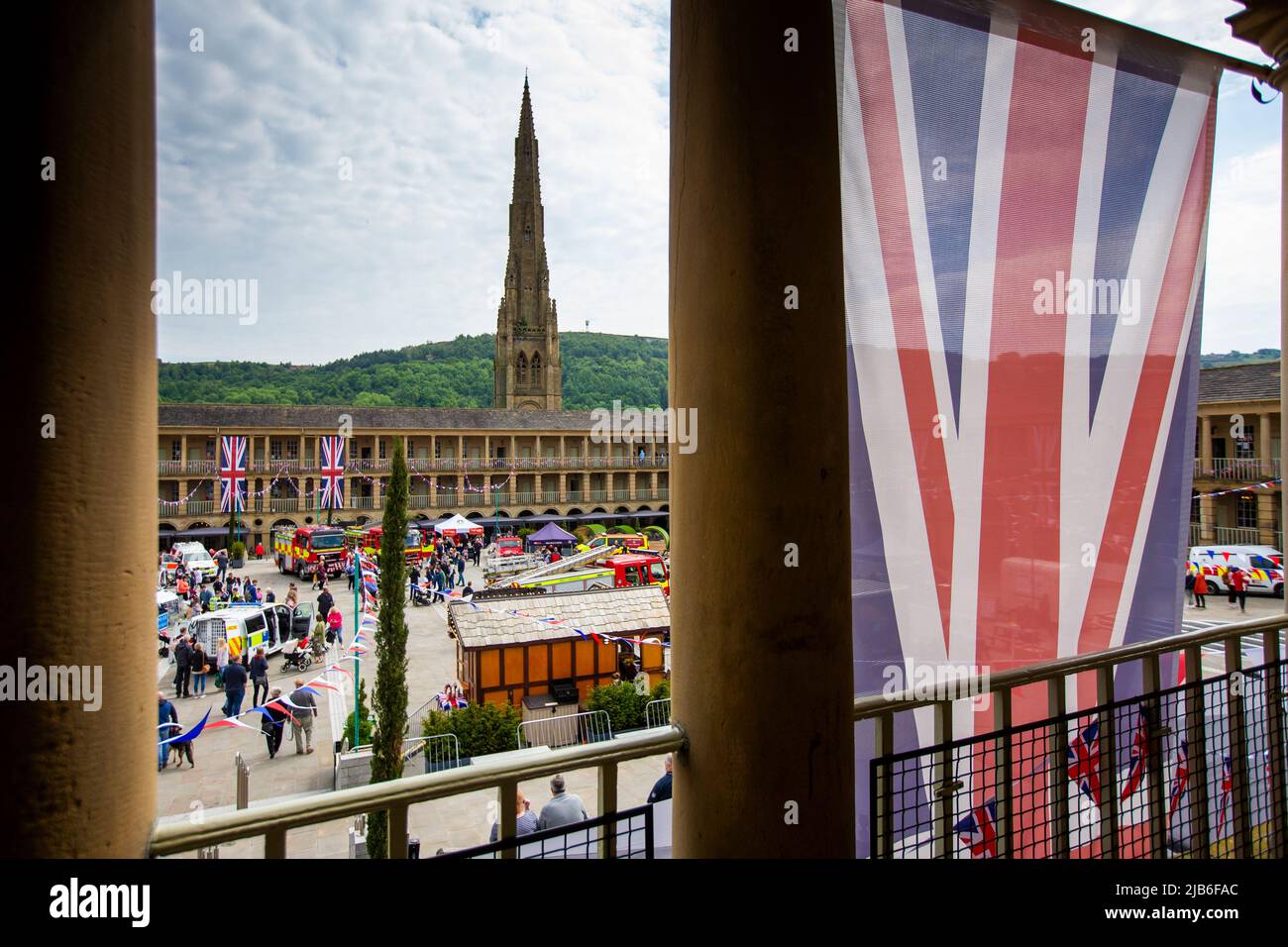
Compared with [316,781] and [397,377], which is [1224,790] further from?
[397,377]

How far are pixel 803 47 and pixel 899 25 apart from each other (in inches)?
36.9

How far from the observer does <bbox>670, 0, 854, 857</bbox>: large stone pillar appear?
122cm

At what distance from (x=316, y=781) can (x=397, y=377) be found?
14.9m

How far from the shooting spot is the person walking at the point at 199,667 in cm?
918

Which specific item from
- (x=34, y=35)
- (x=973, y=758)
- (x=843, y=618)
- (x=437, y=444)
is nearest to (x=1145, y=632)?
(x=973, y=758)

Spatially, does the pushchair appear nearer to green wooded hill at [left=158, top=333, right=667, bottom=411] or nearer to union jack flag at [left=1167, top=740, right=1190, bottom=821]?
green wooded hill at [left=158, top=333, right=667, bottom=411]

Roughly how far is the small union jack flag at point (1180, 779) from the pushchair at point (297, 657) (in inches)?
446

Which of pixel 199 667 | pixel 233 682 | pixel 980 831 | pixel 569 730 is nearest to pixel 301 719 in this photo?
pixel 233 682

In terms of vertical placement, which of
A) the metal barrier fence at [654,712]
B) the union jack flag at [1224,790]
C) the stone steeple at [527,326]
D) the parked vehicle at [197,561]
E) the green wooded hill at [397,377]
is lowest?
the metal barrier fence at [654,712]

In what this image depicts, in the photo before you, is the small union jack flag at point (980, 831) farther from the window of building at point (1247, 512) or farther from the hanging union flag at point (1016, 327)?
the window of building at point (1247, 512)

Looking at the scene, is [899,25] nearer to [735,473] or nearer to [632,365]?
[735,473]

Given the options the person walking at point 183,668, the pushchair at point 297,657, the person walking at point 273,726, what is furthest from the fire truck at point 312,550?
the person walking at point 273,726

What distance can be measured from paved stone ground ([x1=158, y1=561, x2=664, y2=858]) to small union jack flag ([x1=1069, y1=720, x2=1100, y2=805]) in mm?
1492

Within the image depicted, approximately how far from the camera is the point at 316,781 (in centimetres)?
724
